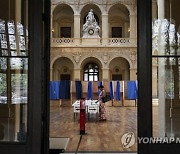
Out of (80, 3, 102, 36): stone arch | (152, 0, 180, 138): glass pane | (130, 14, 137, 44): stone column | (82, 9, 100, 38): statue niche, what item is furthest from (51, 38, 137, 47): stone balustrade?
(152, 0, 180, 138): glass pane

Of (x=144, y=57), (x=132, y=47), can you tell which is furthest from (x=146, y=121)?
(x=132, y=47)

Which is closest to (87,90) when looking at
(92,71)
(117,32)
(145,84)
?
(92,71)

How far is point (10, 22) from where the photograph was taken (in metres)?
3.60

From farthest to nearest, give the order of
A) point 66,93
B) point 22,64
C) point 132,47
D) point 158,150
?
point 132,47, point 66,93, point 22,64, point 158,150

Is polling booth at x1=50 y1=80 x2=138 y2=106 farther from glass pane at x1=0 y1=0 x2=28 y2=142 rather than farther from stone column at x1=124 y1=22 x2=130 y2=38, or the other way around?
glass pane at x1=0 y1=0 x2=28 y2=142

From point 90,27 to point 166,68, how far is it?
88.9ft

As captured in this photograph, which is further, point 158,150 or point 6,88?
point 6,88

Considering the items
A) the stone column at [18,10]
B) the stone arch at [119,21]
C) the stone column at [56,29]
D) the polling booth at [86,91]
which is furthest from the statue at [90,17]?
the stone column at [18,10]

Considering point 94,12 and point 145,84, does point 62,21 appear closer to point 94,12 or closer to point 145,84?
point 94,12

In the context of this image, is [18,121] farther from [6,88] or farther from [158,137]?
[158,137]

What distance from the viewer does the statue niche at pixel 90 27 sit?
2981 cm

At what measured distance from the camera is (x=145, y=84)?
328 centimetres

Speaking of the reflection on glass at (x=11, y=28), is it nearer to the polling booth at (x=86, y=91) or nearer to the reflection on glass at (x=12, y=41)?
the reflection on glass at (x=12, y=41)

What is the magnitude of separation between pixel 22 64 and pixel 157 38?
1.49 m
